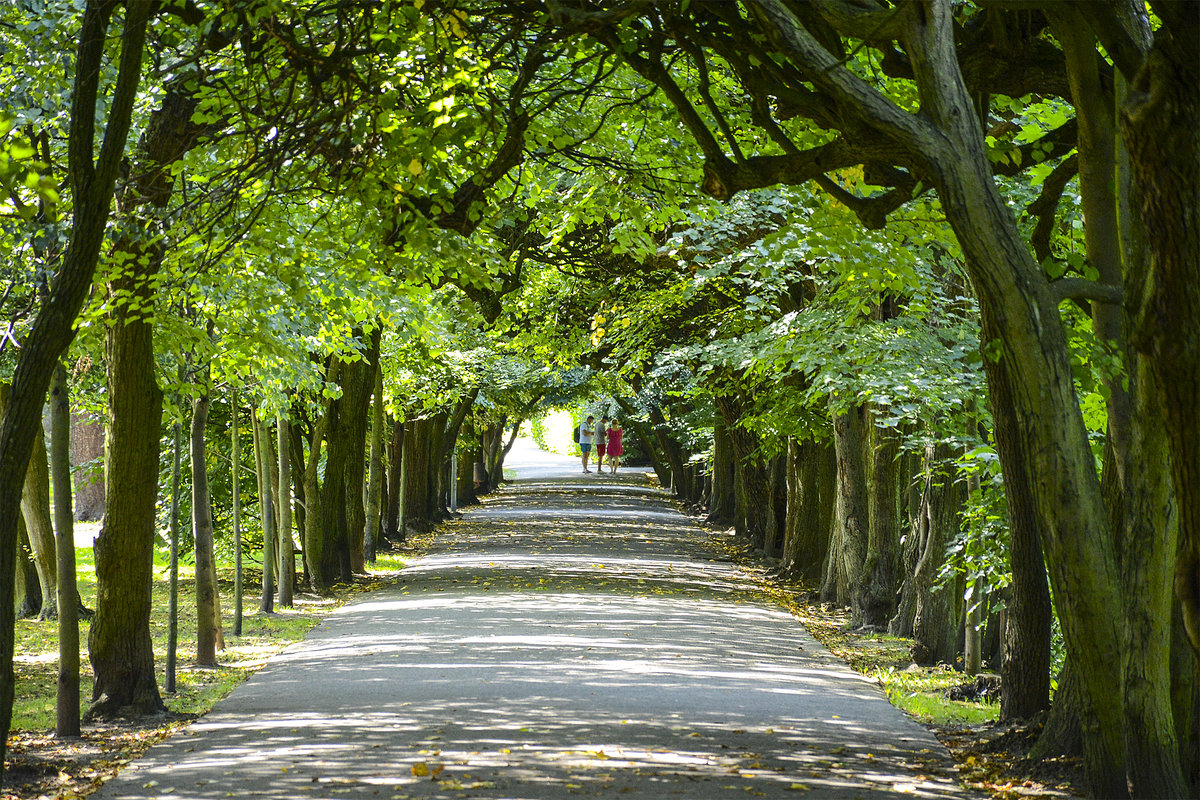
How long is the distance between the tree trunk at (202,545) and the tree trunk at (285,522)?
3.51 m

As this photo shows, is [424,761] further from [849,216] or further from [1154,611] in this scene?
[849,216]

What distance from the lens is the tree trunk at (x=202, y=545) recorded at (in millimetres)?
11508

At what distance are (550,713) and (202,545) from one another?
13.3ft

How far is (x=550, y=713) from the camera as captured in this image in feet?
30.6

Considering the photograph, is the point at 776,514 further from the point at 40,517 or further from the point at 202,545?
the point at 202,545

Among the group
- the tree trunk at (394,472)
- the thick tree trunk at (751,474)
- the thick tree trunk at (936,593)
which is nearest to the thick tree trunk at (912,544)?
the thick tree trunk at (936,593)

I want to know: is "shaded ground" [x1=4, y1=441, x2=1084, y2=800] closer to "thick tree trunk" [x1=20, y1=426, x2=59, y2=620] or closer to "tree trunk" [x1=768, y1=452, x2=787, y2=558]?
"thick tree trunk" [x1=20, y1=426, x2=59, y2=620]

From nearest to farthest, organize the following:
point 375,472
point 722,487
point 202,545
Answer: point 202,545 → point 375,472 → point 722,487

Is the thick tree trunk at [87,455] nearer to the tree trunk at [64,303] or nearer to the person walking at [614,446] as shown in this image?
the tree trunk at [64,303]

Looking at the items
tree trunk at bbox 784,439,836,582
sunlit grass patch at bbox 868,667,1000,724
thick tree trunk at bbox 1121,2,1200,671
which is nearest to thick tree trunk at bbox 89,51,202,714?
sunlit grass patch at bbox 868,667,1000,724

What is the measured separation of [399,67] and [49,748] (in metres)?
5.06

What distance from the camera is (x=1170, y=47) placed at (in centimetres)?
461

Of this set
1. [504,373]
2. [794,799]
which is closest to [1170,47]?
[794,799]

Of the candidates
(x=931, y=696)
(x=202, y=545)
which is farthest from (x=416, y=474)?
(x=931, y=696)
